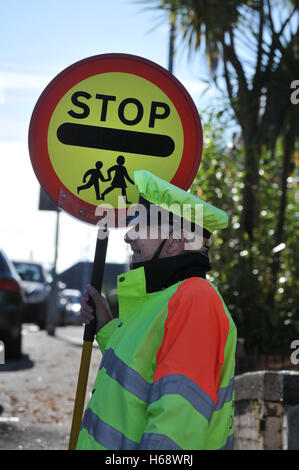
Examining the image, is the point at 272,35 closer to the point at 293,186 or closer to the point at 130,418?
the point at 293,186

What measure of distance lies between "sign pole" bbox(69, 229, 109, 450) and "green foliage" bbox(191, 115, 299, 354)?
5.64 meters

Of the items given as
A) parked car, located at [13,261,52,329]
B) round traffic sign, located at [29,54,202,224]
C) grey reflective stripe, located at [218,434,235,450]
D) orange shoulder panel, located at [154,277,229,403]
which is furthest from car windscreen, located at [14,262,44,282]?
orange shoulder panel, located at [154,277,229,403]

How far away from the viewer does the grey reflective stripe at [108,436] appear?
2262 millimetres

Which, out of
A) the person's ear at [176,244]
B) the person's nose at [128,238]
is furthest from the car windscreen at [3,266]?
the person's ear at [176,244]

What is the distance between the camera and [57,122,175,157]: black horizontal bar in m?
3.10

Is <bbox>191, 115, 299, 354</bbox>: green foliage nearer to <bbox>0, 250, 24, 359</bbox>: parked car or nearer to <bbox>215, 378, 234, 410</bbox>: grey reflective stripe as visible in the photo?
<bbox>0, 250, 24, 359</bbox>: parked car

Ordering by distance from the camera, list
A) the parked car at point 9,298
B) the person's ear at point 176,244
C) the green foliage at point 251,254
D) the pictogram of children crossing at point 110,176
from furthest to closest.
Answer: the parked car at point 9,298 < the green foliage at point 251,254 < the pictogram of children crossing at point 110,176 < the person's ear at point 176,244

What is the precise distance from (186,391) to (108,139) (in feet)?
4.08

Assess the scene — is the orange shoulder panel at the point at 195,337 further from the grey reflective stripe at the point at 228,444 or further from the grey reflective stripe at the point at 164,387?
the grey reflective stripe at the point at 228,444

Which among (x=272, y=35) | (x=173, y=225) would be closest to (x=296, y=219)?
(x=272, y=35)

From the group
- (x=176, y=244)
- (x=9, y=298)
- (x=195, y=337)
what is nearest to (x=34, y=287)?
(x=9, y=298)

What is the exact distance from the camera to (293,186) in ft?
37.4

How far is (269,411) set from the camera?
520 centimetres

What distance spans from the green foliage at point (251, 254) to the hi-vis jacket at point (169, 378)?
6.29 meters
